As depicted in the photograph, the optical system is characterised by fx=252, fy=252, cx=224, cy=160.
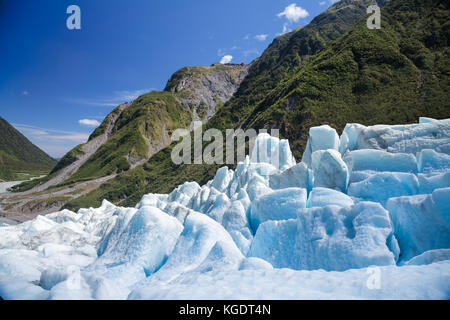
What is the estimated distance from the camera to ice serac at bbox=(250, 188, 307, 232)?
7.20 meters

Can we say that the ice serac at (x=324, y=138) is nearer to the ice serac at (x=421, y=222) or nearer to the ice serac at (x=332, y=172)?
the ice serac at (x=332, y=172)

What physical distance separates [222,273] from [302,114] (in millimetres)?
41938

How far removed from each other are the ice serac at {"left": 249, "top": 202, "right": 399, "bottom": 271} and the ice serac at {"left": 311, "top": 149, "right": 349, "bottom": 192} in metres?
3.67

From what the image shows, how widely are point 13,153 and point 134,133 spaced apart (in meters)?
77.6

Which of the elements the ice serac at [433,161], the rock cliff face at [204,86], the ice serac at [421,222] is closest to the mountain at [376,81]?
the ice serac at [433,161]

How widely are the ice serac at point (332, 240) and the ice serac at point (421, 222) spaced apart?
0.64 m

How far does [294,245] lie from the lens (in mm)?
5391

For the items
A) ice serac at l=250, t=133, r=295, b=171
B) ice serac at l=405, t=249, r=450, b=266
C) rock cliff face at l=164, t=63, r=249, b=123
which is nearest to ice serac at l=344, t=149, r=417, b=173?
ice serac at l=405, t=249, r=450, b=266

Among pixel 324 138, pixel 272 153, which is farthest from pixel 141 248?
pixel 272 153

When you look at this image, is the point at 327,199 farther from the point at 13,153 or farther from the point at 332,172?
the point at 13,153

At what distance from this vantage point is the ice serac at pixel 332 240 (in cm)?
439
